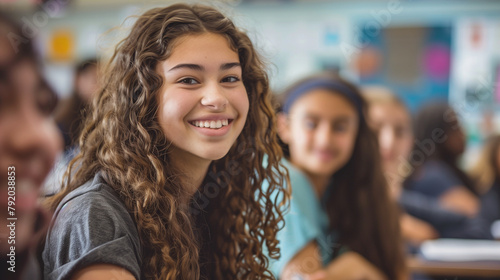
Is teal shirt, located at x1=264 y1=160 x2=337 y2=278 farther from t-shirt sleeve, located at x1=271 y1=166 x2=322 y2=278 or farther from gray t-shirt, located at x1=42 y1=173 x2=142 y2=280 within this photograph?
gray t-shirt, located at x1=42 y1=173 x2=142 y2=280

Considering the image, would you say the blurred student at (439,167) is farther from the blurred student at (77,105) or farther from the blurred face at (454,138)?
the blurred student at (77,105)

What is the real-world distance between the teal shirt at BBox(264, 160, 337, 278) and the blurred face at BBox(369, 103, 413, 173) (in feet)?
1.92

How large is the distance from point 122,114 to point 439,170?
1.88 meters

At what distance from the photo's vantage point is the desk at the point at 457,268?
58.4 inches

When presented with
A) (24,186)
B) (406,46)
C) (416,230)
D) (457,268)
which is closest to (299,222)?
(24,186)

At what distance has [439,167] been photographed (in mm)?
2215

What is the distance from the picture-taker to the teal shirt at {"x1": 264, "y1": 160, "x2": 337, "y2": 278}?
0.88m

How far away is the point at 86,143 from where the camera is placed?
0.66m

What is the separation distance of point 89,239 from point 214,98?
8.7 inches

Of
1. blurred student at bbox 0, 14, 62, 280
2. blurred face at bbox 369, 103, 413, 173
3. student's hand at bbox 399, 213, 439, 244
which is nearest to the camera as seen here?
blurred student at bbox 0, 14, 62, 280

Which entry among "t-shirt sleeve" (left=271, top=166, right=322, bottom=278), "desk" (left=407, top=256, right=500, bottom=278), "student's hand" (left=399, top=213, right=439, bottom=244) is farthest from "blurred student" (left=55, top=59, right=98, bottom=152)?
"student's hand" (left=399, top=213, right=439, bottom=244)

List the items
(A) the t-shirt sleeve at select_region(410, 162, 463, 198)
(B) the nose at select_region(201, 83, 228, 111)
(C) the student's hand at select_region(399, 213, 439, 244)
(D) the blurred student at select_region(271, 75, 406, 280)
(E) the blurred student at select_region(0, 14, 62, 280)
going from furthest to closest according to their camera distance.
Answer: (A) the t-shirt sleeve at select_region(410, 162, 463, 198) < (C) the student's hand at select_region(399, 213, 439, 244) < (D) the blurred student at select_region(271, 75, 406, 280) < (B) the nose at select_region(201, 83, 228, 111) < (E) the blurred student at select_region(0, 14, 62, 280)

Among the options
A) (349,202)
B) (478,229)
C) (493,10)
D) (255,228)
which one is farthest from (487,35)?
(255,228)

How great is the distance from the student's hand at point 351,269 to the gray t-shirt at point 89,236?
0.62m
